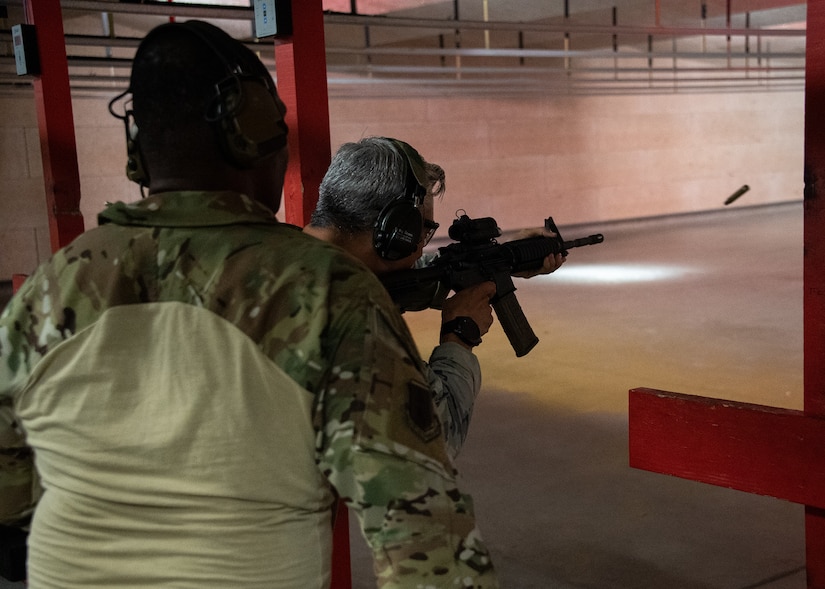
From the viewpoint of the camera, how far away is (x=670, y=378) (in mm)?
4852

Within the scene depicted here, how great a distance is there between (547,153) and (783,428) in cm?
965

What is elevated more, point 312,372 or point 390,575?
point 312,372

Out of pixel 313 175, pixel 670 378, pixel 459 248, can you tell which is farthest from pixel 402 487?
pixel 670 378

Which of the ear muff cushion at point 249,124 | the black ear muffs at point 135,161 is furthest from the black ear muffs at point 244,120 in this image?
the black ear muffs at point 135,161

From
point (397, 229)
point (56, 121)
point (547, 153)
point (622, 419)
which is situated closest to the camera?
point (397, 229)

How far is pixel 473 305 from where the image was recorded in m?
1.77

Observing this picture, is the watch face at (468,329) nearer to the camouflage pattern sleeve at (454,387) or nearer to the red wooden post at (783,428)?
the camouflage pattern sleeve at (454,387)

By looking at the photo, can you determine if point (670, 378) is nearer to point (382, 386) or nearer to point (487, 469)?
point (487, 469)

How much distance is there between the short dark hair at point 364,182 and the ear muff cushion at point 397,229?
3 centimetres

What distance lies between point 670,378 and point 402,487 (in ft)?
13.5

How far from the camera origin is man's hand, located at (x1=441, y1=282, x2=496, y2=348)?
1.72m

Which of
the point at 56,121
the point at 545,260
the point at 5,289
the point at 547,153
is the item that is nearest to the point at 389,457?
the point at 545,260

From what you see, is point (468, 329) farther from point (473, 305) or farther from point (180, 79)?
point (180, 79)

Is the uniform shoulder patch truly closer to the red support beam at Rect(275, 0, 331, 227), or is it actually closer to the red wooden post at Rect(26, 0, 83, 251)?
the red support beam at Rect(275, 0, 331, 227)
